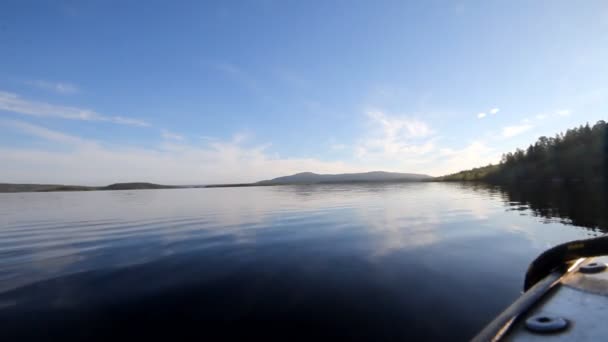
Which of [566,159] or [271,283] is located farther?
[566,159]

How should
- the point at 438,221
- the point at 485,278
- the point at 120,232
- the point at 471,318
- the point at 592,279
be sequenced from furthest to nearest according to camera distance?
the point at 438,221 → the point at 120,232 → the point at 485,278 → the point at 471,318 → the point at 592,279

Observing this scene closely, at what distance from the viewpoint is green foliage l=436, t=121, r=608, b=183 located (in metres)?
100

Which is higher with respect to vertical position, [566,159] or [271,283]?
[566,159]

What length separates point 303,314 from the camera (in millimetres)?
6652

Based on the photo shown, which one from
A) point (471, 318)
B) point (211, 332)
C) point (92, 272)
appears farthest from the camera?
point (92, 272)

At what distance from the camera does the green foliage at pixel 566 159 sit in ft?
330

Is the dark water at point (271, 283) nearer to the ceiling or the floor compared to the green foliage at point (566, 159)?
nearer to the floor

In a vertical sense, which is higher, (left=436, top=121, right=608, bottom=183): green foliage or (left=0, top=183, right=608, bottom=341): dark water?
(left=436, top=121, right=608, bottom=183): green foliage

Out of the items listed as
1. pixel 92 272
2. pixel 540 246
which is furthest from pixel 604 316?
pixel 92 272

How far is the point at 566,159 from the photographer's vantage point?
110 metres

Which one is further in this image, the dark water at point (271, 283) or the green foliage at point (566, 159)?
the green foliage at point (566, 159)

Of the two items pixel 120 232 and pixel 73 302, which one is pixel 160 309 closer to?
pixel 73 302

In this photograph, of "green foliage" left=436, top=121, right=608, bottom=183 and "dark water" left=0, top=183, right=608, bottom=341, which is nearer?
"dark water" left=0, top=183, right=608, bottom=341

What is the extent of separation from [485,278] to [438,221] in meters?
12.6
